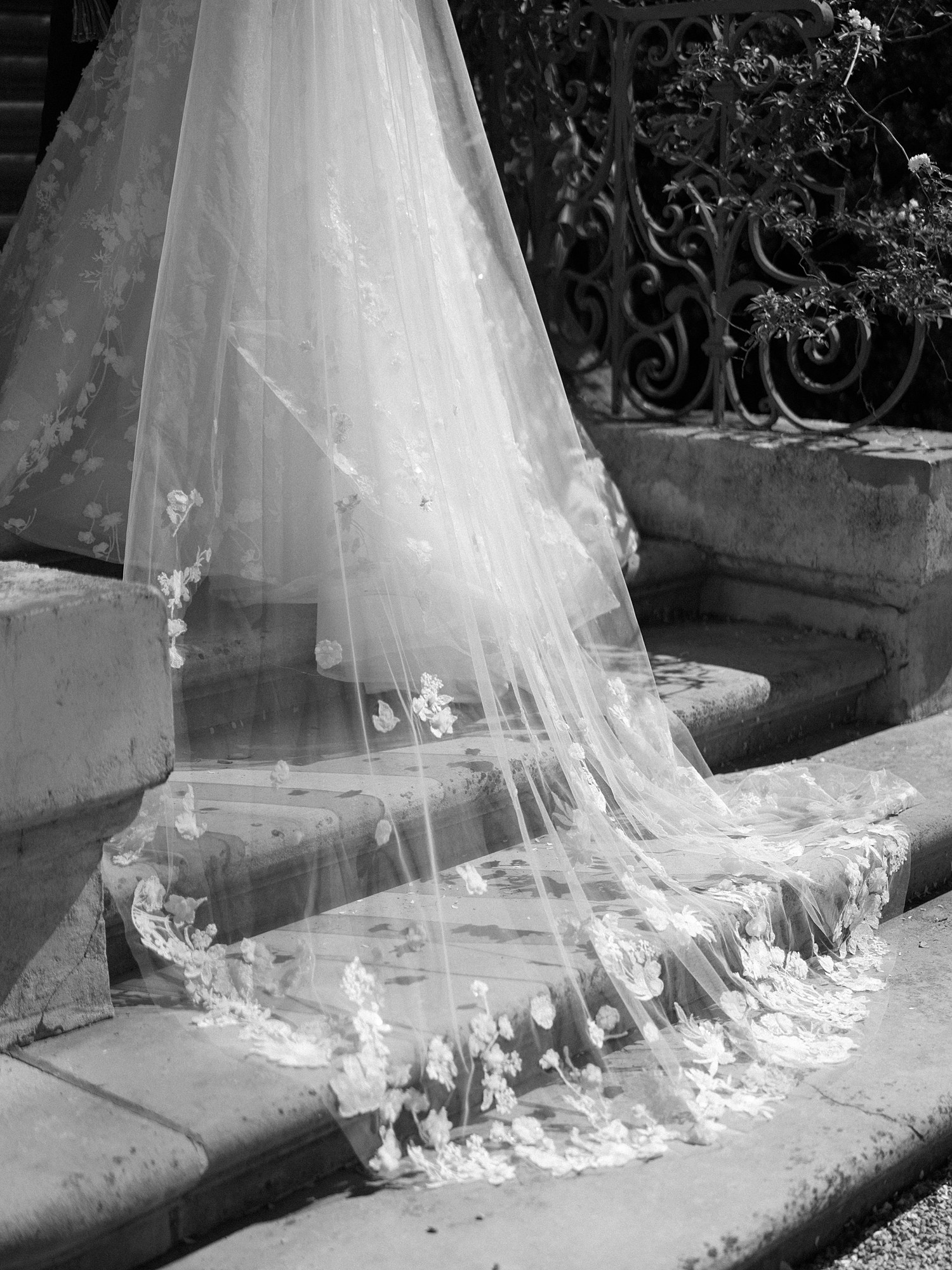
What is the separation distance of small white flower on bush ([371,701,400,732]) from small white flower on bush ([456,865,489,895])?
0.29 meters

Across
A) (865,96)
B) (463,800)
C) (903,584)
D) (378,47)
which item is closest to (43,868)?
(463,800)

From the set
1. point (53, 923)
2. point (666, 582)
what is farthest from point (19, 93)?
point (53, 923)

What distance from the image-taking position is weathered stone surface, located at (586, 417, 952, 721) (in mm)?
4035

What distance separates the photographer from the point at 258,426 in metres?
2.94

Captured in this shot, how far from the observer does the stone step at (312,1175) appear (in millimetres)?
1957

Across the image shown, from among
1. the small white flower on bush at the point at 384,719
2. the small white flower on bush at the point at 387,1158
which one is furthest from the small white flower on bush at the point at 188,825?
the small white flower on bush at the point at 387,1158

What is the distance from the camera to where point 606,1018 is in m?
2.56

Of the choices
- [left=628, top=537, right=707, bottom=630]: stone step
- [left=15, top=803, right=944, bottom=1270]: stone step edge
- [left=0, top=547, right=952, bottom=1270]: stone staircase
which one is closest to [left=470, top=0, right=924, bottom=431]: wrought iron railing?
[left=628, top=537, right=707, bottom=630]: stone step

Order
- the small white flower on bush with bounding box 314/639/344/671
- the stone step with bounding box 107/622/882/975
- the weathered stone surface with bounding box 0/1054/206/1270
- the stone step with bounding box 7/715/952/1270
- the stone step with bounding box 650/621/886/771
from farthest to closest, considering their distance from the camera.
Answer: the stone step with bounding box 650/621/886/771 < the small white flower on bush with bounding box 314/639/344/671 < the stone step with bounding box 107/622/882/975 < the stone step with bounding box 7/715/952/1270 < the weathered stone surface with bounding box 0/1054/206/1270

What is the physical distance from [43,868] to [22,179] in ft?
9.46

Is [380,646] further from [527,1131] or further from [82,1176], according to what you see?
[82,1176]

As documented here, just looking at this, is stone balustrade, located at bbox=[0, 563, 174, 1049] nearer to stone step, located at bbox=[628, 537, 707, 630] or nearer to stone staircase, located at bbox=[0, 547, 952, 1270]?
stone staircase, located at bbox=[0, 547, 952, 1270]

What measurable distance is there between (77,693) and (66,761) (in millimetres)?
99

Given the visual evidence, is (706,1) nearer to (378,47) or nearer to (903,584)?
(378,47)
